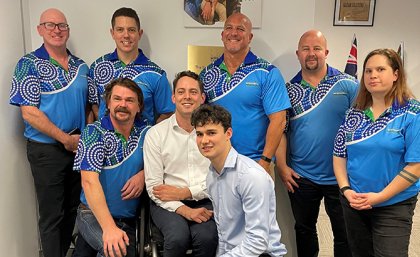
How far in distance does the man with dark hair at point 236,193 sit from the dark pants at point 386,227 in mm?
446

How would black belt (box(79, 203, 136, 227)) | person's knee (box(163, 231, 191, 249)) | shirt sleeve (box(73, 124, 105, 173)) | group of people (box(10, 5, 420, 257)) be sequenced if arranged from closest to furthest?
group of people (box(10, 5, 420, 257)) < person's knee (box(163, 231, 191, 249)) < shirt sleeve (box(73, 124, 105, 173)) < black belt (box(79, 203, 136, 227))

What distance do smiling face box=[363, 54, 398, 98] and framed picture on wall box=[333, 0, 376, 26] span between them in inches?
112

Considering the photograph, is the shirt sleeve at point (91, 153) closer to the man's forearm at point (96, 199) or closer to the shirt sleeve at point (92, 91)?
the man's forearm at point (96, 199)

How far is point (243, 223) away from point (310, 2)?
4.95ft

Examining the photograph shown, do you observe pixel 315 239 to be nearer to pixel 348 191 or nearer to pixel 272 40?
pixel 348 191

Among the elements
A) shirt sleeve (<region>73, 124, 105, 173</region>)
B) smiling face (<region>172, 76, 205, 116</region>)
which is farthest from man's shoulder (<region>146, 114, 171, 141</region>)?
shirt sleeve (<region>73, 124, 105, 173</region>)

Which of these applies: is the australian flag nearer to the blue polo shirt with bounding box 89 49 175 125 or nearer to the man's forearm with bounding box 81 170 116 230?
the blue polo shirt with bounding box 89 49 175 125

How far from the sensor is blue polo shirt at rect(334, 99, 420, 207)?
1647 millimetres

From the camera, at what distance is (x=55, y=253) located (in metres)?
2.38

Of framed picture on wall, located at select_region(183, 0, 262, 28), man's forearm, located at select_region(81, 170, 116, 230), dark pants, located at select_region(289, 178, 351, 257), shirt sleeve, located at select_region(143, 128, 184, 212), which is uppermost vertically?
framed picture on wall, located at select_region(183, 0, 262, 28)

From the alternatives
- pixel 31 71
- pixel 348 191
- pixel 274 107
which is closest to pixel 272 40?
pixel 274 107

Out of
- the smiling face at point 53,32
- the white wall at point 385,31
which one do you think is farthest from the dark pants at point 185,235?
the white wall at point 385,31

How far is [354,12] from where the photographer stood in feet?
14.1

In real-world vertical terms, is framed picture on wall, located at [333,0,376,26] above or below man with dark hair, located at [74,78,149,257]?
above
